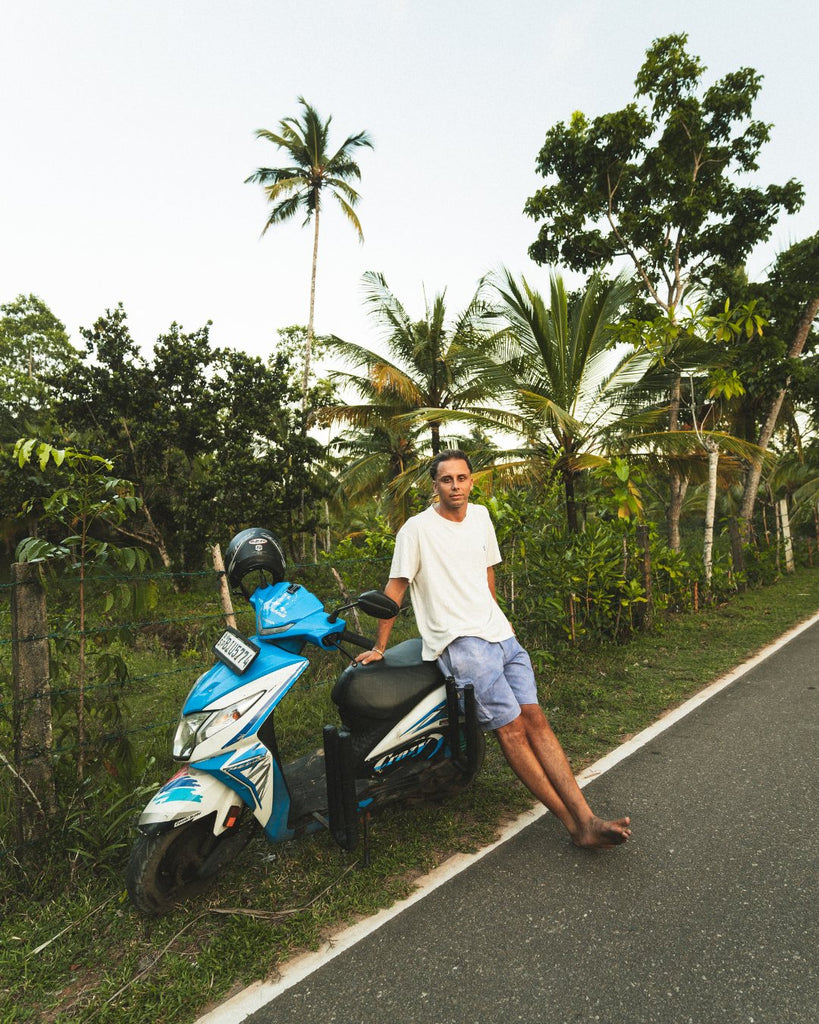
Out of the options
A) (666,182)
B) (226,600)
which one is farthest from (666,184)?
(226,600)

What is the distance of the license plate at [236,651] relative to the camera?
2414 millimetres

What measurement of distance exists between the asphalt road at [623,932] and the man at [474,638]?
26cm

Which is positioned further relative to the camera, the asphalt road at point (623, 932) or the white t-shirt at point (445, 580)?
the white t-shirt at point (445, 580)

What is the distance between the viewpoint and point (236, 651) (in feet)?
8.15

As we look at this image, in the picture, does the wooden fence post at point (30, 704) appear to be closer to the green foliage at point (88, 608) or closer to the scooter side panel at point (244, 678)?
the green foliage at point (88, 608)

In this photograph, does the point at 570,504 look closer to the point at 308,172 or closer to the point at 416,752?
the point at 416,752

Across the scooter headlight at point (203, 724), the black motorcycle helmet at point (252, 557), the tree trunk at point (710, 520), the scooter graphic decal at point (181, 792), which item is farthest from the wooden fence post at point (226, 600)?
the tree trunk at point (710, 520)

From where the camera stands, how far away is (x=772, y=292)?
41.1 feet

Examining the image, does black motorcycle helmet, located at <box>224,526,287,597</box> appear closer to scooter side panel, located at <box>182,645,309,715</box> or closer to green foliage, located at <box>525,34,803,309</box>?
scooter side panel, located at <box>182,645,309,715</box>

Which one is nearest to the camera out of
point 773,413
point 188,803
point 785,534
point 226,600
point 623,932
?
point 623,932

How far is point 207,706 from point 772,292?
45.8ft

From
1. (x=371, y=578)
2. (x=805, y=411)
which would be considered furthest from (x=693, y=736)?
(x=805, y=411)

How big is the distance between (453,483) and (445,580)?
44 cm

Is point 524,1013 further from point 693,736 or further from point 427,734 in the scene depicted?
point 693,736
